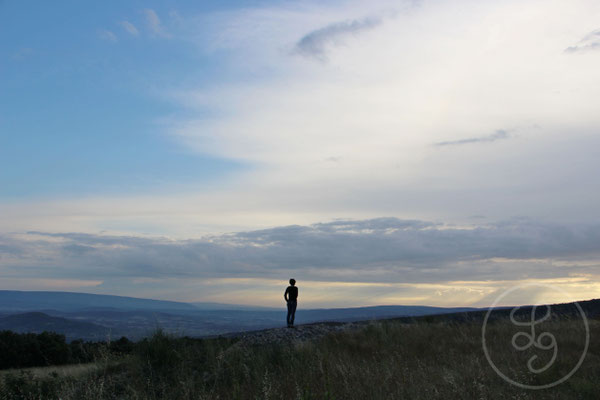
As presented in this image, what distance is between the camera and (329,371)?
34.8 feet

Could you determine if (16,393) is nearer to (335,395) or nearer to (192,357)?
(192,357)

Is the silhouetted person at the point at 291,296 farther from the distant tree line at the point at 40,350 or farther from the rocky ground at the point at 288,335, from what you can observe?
the distant tree line at the point at 40,350

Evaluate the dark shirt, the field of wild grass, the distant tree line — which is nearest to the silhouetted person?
the dark shirt

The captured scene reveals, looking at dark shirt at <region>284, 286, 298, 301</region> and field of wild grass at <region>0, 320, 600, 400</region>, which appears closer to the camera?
field of wild grass at <region>0, 320, 600, 400</region>

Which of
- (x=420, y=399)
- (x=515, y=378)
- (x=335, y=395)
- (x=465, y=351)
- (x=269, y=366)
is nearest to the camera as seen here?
(x=420, y=399)

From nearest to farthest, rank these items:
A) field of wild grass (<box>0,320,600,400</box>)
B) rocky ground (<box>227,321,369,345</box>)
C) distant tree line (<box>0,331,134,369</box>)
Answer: field of wild grass (<box>0,320,600,400</box>) → rocky ground (<box>227,321,369,345</box>) → distant tree line (<box>0,331,134,369</box>)

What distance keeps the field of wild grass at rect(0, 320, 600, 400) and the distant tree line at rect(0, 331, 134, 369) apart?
439 cm

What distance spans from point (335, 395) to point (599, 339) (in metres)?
10.1

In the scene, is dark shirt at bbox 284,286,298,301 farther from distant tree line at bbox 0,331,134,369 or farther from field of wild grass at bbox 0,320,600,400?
distant tree line at bbox 0,331,134,369

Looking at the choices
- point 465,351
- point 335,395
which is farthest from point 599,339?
point 335,395

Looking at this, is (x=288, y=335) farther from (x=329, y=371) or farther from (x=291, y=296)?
(x=329, y=371)

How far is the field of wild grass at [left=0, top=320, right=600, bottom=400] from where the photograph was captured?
912 centimetres

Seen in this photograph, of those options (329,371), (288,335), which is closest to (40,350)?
(288,335)

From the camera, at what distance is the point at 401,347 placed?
14.1 m
